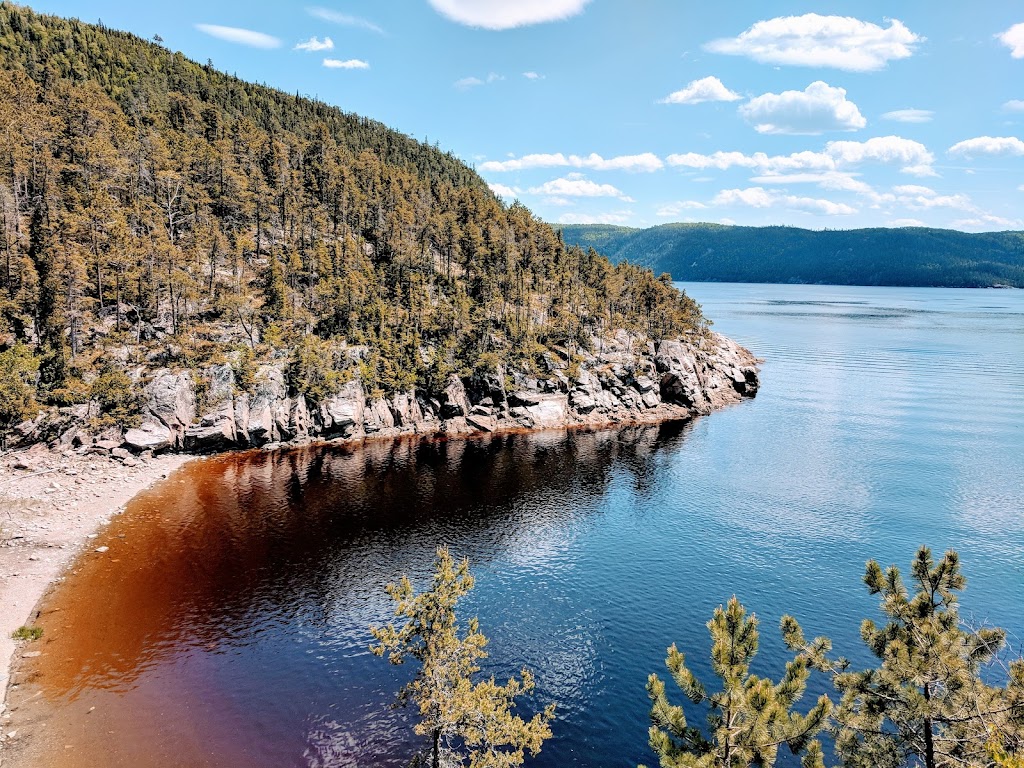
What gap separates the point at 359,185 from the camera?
147625mm

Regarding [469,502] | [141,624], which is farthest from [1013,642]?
[141,624]

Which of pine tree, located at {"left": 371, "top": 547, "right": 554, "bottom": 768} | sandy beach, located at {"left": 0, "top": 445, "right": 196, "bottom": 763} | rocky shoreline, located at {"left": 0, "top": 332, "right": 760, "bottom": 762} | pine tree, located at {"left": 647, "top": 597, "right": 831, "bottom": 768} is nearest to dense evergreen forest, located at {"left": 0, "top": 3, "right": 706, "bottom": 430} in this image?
rocky shoreline, located at {"left": 0, "top": 332, "right": 760, "bottom": 762}

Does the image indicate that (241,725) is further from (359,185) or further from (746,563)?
(359,185)

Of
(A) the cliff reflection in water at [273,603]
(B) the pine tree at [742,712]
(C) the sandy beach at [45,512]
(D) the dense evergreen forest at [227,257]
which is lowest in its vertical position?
(A) the cliff reflection in water at [273,603]

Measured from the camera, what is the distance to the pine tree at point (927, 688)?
16250 millimetres

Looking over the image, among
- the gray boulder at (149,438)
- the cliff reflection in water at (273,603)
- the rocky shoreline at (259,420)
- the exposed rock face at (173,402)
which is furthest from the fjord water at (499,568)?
the exposed rock face at (173,402)

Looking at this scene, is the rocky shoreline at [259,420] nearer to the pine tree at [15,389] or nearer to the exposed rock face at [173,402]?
the exposed rock face at [173,402]

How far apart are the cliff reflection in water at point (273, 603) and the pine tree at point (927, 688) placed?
23940mm

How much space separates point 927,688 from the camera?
17.8m

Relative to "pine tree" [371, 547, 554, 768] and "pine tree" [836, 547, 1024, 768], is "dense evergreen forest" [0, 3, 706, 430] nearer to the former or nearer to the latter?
"pine tree" [371, 547, 554, 768]

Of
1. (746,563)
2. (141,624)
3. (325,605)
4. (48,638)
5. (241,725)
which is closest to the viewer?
(241,725)

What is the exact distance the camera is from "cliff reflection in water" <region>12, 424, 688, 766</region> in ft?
113

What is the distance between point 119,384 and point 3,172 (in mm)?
50235

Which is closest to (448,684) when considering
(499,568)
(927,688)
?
(927,688)
